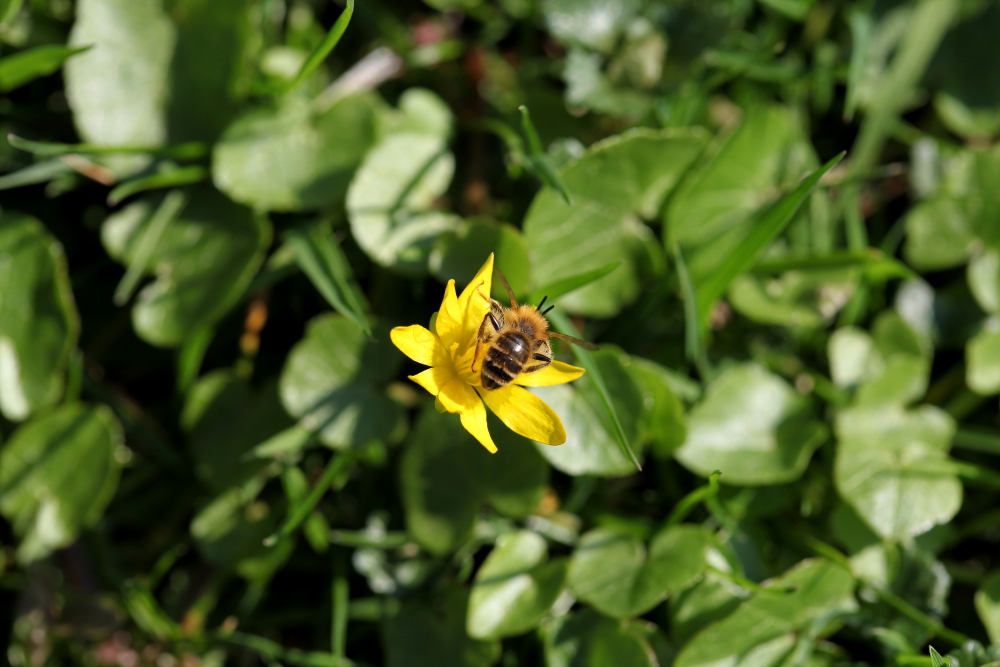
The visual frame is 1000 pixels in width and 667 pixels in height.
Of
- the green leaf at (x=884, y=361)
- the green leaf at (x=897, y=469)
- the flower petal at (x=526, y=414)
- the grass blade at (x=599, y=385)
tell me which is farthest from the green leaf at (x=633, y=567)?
the green leaf at (x=884, y=361)

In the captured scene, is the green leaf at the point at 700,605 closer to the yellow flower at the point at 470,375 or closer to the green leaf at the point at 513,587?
the green leaf at the point at 513,587

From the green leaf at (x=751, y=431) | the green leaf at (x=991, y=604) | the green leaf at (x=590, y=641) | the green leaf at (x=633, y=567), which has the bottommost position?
the green leaf at (x=590, y=641)

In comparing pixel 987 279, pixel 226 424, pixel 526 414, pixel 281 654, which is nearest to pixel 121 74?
pixel 226 424

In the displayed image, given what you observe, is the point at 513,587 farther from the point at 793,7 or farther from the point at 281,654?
the point at 793,7

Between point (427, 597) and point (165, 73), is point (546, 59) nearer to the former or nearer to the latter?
point (165, 73)

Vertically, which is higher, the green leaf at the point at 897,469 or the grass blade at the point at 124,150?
the grass blade at the point at 124,150

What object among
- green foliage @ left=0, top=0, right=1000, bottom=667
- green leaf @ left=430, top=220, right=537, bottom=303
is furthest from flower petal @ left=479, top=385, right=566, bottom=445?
green leaf @ left=430, top=220, right=537, bottom=303
